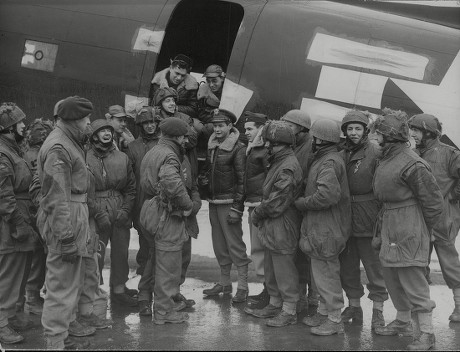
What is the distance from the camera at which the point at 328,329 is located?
4.97 meters

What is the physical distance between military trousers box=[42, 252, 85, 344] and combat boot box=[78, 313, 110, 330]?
0.62 meters

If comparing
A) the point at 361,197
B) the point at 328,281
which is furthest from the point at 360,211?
the point at 328,281

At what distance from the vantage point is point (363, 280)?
6949mm

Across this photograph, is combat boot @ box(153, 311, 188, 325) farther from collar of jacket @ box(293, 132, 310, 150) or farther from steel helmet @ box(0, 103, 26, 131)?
steel helmet @ box(0, 103, 26, 131)

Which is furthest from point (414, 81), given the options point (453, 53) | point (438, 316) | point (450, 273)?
point (438, 316)

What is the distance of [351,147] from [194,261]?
10.8 feet

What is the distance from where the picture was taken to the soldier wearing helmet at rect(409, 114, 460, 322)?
5.44m

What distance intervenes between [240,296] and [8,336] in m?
2.20

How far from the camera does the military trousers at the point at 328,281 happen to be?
4992mm

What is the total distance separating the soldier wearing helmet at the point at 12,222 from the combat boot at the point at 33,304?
387mm

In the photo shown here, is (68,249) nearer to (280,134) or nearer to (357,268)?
(280,134)

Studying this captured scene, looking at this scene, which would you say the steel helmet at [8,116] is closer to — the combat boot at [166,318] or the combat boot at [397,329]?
the combat boot at [166,318]

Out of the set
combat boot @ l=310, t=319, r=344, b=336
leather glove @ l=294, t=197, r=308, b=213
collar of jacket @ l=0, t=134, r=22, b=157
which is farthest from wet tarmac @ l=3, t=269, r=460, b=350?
collar of jacket @ l=0, t=134, r=22, b=157

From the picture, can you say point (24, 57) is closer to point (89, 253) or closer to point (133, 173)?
point (133, 173)
